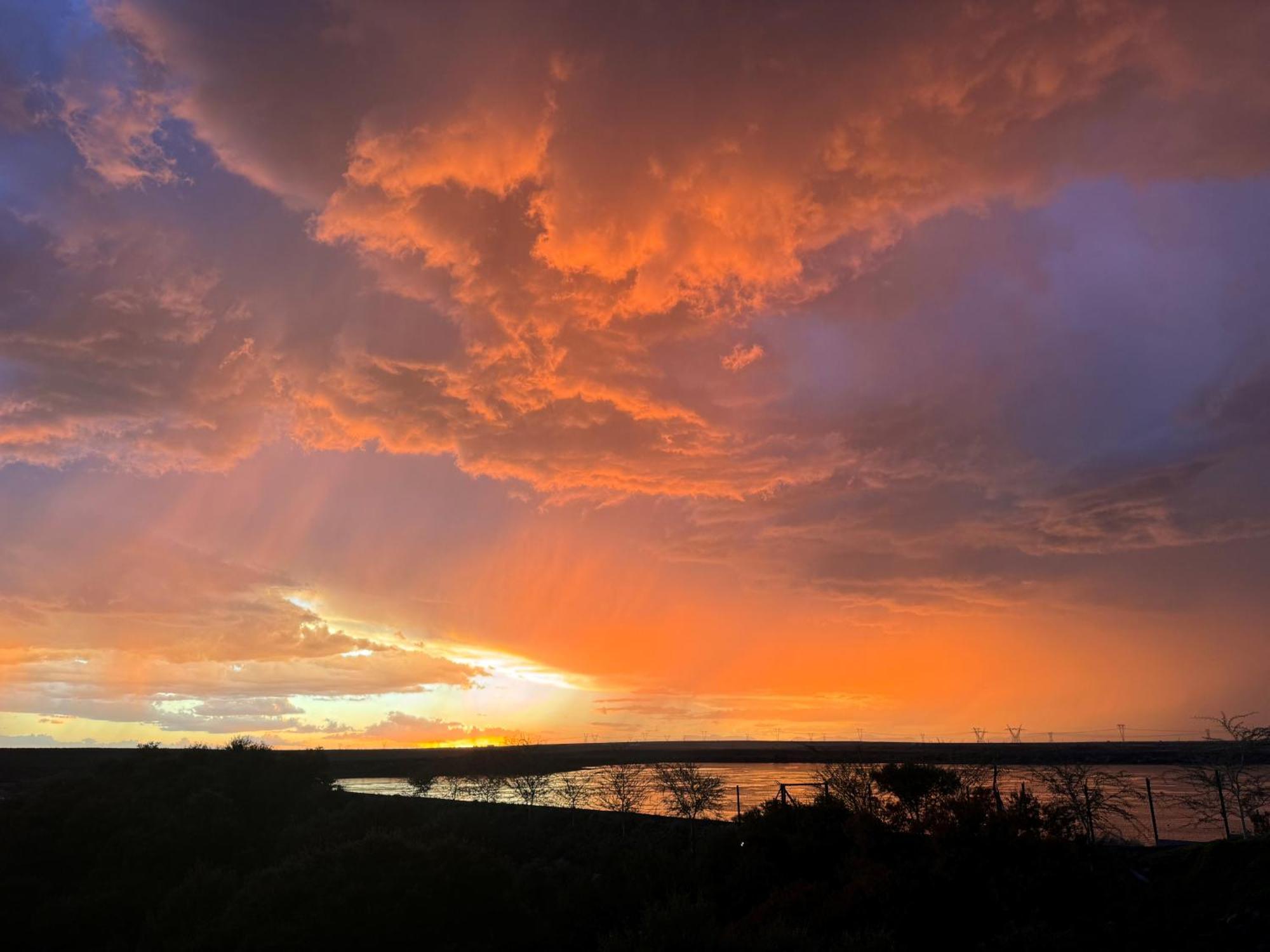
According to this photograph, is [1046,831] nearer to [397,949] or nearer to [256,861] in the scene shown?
[397,949]

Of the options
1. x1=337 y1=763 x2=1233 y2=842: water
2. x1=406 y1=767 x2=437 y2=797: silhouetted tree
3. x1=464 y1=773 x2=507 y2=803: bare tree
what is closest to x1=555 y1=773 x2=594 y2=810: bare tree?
A: x1=337 y1=763 x2=1233 y2=842: water

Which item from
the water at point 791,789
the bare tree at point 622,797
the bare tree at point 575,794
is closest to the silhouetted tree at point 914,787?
the water at point 791,789

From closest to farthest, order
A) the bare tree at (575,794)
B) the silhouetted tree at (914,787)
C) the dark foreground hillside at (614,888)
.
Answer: the dark foreground hillside at (614,888) < the silhouetted tree at (914,787) < the bare tree at (575,794)

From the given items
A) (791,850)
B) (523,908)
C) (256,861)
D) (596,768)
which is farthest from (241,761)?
(596,768)

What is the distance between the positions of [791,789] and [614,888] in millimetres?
46103

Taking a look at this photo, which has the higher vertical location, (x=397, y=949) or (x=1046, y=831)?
(x=1046, y=831)

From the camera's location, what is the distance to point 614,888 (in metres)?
25.2

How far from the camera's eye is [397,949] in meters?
18.6

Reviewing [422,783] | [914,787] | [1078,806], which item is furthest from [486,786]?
[1078,806]

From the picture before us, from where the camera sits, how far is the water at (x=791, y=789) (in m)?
37.7

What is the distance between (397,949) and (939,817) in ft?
50.8

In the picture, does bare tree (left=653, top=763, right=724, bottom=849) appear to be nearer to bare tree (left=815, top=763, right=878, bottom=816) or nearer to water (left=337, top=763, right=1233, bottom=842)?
water (left=337, top=763, right=1233, bottom=842)

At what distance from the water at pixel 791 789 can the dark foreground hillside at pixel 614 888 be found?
6.78 m

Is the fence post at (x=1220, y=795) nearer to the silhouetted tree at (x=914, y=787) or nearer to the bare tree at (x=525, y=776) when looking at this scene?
the silhouetted tree at (x=914, y=787)
